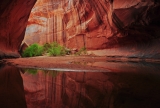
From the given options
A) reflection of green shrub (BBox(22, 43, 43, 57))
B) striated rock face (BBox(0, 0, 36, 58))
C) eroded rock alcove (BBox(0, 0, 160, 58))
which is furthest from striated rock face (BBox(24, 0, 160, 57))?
striated rock face (BBox(0, 0, 36, 58))

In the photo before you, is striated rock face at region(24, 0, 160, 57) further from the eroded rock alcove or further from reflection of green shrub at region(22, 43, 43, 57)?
reflection of green shrub at region(22, 43, 43, 57)

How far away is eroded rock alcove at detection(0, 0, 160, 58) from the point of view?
27.9 feet

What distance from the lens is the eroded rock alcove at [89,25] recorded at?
8.52 m

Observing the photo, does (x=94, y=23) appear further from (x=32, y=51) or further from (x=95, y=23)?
(x=32, y=51)

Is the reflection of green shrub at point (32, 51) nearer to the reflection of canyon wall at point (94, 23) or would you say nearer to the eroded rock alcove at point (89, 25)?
the eroded rock alcove at point (89, 25)

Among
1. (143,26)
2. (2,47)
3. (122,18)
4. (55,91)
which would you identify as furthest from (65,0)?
(55,91)

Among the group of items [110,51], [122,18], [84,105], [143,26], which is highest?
[122,18]

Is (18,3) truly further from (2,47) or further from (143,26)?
(143,26)

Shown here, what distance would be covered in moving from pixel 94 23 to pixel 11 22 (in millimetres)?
9178

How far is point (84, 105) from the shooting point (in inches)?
54.4

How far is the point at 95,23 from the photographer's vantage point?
50.3 feet

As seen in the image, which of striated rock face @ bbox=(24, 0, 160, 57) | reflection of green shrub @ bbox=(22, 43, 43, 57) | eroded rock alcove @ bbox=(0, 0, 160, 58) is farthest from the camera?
reflection of green shrub @ bbox=(22, 43, 43, 57)

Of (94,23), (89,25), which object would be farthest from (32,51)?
(94,23)

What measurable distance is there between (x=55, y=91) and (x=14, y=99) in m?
0.53
